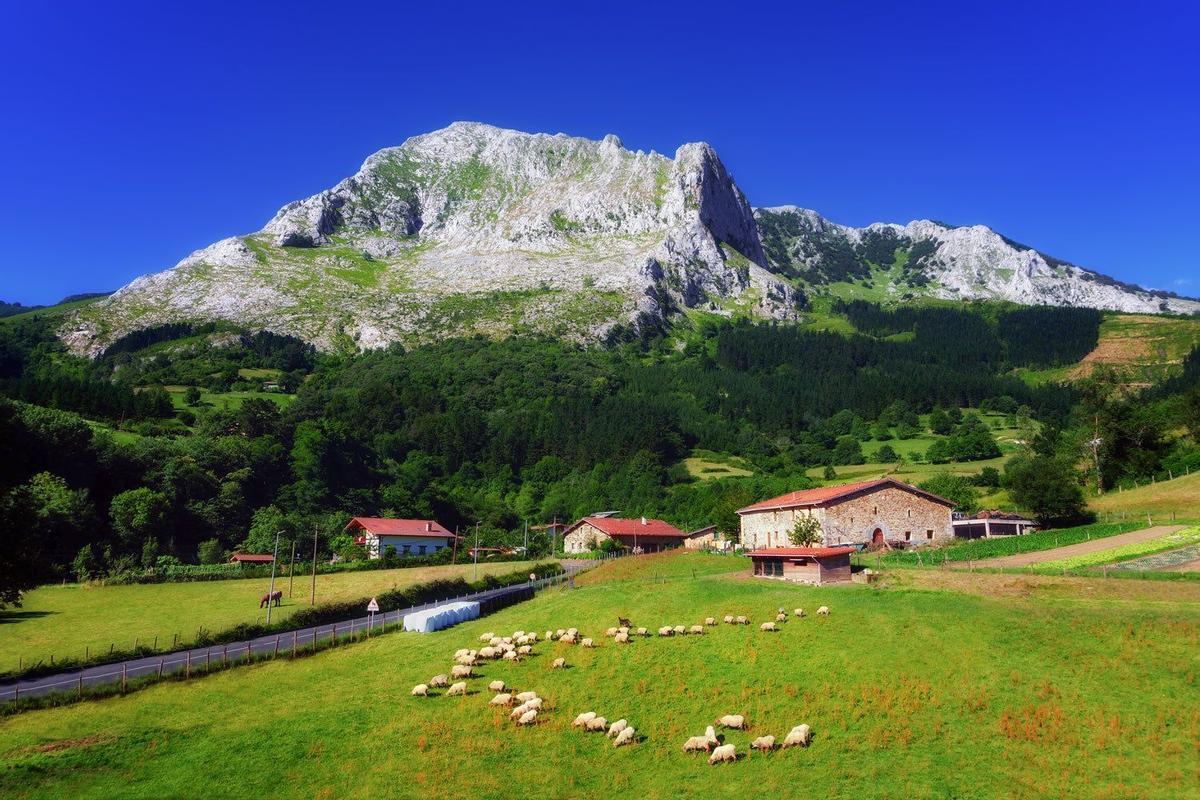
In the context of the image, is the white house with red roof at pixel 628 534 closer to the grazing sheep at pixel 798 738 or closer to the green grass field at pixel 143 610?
the green grass field at pixel 143 610

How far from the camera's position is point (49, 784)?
2598cm

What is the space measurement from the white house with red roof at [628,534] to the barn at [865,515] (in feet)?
99.5

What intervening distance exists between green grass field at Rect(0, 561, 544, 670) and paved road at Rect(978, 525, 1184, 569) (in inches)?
2079

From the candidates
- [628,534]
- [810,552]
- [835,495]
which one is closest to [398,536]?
[628,534]

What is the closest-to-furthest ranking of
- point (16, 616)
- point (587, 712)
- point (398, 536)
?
point (587, 712)
point (16, 616)
point (398, 536)

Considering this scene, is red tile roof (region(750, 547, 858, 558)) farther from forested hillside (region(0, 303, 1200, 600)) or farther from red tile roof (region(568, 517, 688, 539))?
red tile roof (region(568, 517, 688, 539))

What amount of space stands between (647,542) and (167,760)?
86128 millimetres

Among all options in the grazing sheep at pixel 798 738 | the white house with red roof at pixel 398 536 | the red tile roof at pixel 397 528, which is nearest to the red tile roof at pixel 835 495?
the grazing sheep at pixel 798 738

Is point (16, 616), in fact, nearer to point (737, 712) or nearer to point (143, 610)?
point (143, 610)

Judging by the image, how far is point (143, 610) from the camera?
59.9 m

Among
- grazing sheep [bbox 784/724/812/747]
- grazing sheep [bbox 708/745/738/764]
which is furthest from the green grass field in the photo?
grazing sheep [bbox 784/724/812/747]

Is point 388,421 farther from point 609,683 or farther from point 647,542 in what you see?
point 609,683

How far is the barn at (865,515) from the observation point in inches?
2842

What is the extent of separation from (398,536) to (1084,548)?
84149mm
